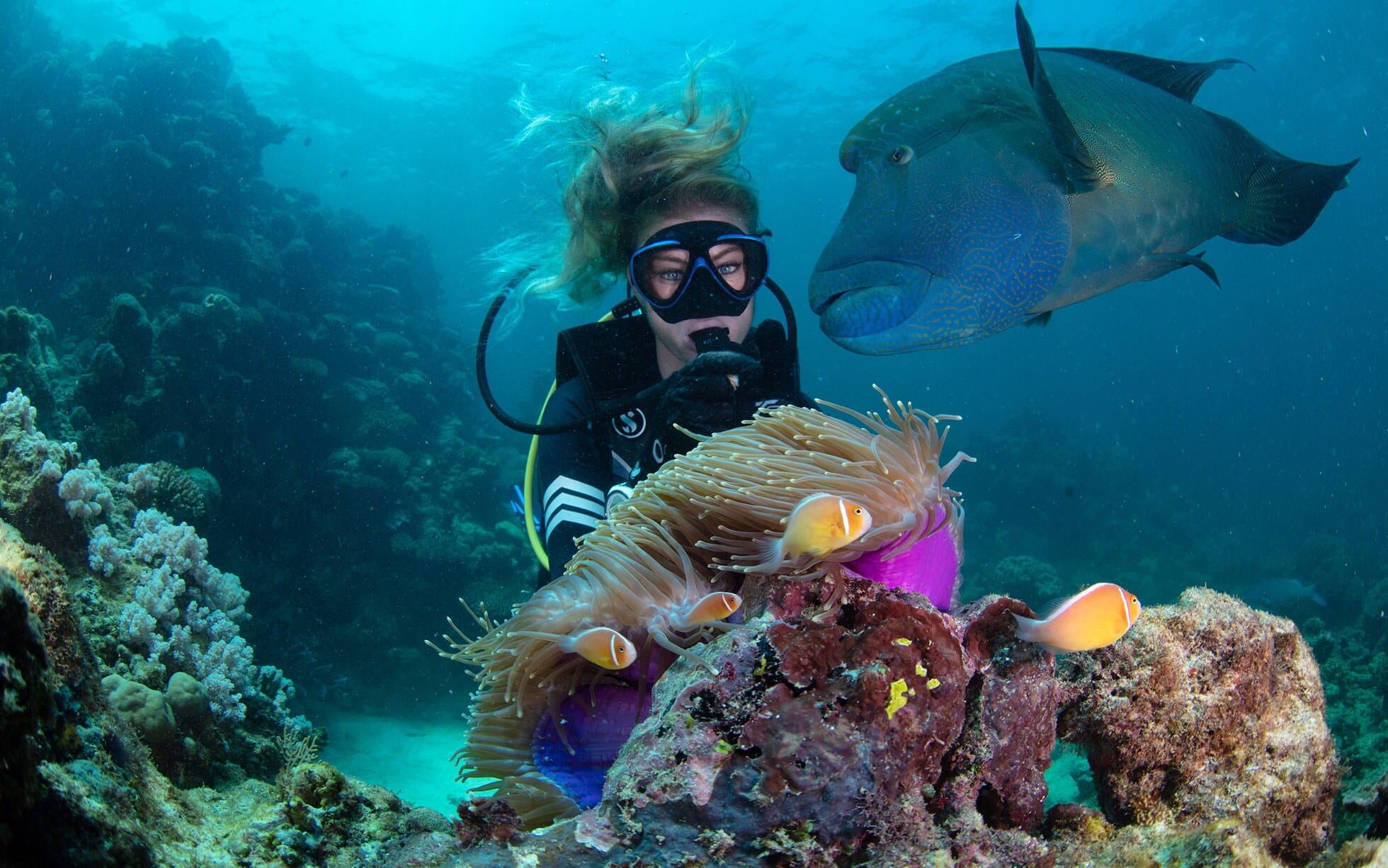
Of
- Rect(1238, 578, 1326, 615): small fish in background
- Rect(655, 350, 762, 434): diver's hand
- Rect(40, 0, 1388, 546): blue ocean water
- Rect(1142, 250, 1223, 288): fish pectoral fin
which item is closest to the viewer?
Rect(1142, 250, 1223, 288): fish pectoral fin

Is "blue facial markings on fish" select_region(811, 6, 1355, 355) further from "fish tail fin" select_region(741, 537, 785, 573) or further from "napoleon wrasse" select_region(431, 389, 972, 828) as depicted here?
"fish tail fin" select_region(741, 537, 785, 573)

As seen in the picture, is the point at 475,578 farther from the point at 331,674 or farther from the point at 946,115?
the point at 946,115

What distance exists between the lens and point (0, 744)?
71 centimetres

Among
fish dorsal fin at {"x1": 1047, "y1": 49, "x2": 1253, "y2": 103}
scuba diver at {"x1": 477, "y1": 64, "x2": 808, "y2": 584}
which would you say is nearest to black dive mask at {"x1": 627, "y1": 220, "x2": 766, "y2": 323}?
scuba diver at {"x1": 477, "y1": 64, "x2": 808, "y2": 584}

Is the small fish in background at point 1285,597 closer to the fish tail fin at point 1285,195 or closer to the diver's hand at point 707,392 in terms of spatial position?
the fish tail fin at point 1285,195

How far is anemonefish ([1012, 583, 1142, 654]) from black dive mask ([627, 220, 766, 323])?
2.13 m

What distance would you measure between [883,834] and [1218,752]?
923 millimetres

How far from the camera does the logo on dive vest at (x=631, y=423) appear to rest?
2.99 m

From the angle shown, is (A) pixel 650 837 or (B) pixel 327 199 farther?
(B) pixel 327 199

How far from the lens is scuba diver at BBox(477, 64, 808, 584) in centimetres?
297

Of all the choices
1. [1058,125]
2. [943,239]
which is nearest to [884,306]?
[943,239]

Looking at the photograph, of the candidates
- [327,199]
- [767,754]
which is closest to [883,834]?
[767,754]

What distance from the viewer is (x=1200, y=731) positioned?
1376 mm

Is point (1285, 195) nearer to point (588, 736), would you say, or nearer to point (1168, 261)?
point (1168, 261)
